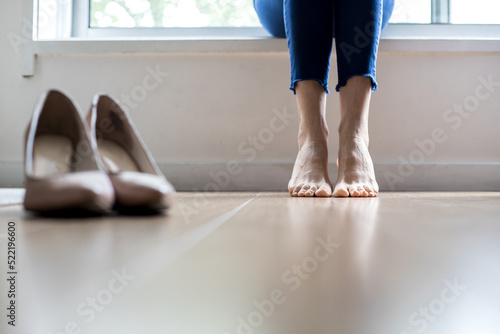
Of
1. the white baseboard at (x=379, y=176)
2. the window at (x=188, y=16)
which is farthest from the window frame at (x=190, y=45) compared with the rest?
the white baseboard at (x=379, y=176)

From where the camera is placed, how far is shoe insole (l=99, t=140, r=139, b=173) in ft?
2.28

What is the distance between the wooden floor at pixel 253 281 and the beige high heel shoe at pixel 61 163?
0.08m

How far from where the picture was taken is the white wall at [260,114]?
167 centimetres

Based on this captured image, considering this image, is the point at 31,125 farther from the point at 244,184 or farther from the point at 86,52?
the point at 86,52

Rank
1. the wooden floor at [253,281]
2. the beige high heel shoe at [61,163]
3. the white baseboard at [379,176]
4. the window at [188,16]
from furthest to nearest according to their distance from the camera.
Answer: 1. the window at [188,16]
2. the white baseboard at [379,176]
3. the beige high heel shoe at [61,163]
4. the wooden floor at [253,281]

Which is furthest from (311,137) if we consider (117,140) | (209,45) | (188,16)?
(188,16)

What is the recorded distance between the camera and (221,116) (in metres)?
1.71

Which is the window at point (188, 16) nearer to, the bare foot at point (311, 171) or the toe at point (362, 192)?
the bare foot at point (311, 171)

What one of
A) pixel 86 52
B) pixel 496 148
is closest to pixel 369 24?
pixel 496 148

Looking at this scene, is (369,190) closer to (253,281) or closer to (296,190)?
(296,190)

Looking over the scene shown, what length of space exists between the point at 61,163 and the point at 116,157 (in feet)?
0.26

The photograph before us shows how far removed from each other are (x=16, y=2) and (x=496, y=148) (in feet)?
6.32

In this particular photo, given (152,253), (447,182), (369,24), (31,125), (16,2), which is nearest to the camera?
(152,253)

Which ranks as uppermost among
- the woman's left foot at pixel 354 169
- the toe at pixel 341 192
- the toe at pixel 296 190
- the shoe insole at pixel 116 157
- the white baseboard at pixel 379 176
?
the shoe insole at pixel 116 157
